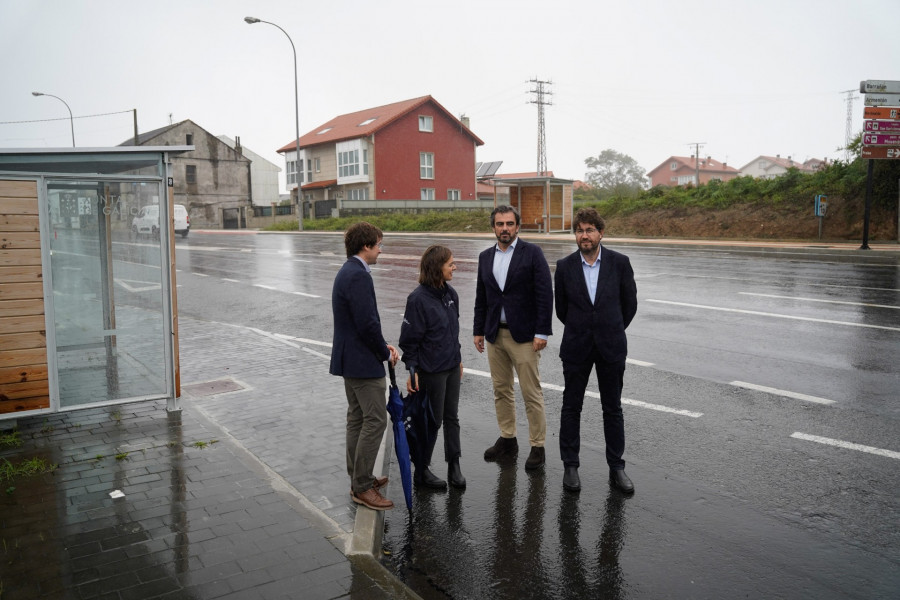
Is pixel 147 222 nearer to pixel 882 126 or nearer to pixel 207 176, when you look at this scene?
pixel 882 126

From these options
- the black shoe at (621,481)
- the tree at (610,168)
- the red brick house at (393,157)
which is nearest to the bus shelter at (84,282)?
the black shoe at (621,481)

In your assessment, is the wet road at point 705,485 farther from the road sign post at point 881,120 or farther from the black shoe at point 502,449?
the road sign post at point 881,120

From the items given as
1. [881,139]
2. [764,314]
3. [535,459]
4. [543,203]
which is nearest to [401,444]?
[535,459]

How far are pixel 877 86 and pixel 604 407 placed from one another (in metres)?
24.7

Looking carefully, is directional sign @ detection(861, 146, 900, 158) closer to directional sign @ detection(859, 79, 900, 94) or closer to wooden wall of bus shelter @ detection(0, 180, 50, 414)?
directional sign @ detection(859, 79, 900, 94)

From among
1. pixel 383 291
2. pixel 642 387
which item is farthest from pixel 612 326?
pixel 383 291

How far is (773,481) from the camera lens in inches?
198

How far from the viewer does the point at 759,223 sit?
3200 centimetres

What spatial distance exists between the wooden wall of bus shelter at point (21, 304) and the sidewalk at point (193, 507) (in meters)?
0.40

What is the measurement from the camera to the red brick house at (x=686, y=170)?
114938 millimetres

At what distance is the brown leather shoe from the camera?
4.46 meters

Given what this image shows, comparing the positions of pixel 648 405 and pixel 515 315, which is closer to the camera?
pixel 515 315

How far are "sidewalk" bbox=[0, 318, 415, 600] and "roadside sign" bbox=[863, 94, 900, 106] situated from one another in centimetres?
2449

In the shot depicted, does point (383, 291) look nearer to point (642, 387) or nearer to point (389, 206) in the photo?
point (642, 387)
